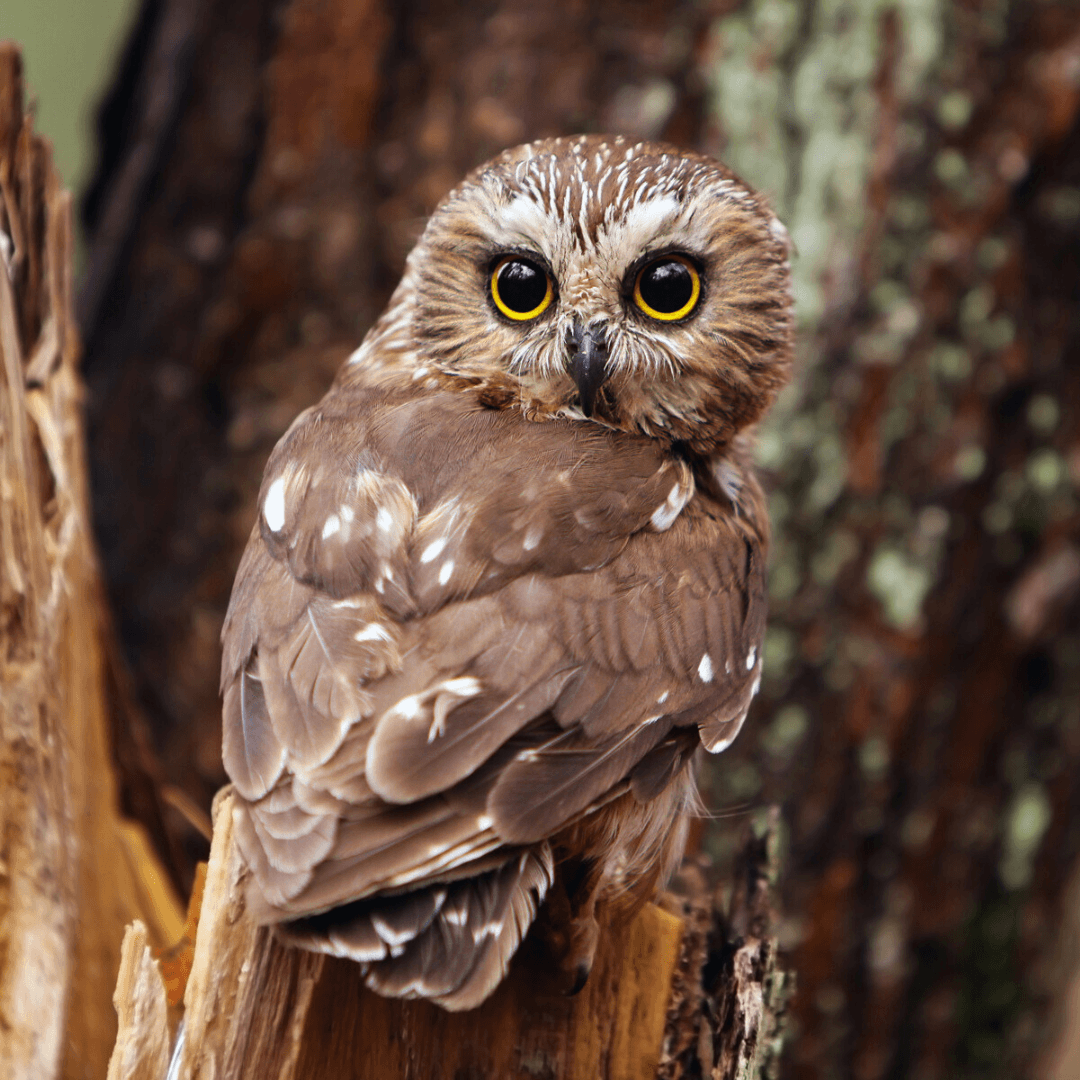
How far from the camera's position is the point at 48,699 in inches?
84.8

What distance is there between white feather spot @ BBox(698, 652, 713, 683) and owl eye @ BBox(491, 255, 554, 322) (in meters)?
0.74

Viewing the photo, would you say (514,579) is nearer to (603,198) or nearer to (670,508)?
(670,508)

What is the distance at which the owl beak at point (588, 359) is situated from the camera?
2127mm

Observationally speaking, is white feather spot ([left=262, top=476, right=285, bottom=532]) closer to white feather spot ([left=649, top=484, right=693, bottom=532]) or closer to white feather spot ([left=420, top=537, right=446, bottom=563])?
white feather spot ([left=420, top=537, right=446, bottom=563])

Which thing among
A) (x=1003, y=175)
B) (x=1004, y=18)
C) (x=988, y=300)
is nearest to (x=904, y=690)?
(x=988, y=300)

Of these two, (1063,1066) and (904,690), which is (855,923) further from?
(1063,1066)

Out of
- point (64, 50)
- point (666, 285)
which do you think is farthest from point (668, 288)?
point (64, 50)

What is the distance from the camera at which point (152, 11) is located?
354 centimetres

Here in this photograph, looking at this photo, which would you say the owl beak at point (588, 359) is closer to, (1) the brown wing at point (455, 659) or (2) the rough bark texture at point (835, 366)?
(1) the brown wing at point (455, 659)

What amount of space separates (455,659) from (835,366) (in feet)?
5.89

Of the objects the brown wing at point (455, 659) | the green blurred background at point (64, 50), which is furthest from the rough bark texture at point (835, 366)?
the green blurred background at point (64, 50)

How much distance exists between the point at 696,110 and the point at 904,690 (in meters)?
1.69

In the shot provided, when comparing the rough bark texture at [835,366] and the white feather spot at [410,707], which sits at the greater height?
the rough bark texture at [835,366]

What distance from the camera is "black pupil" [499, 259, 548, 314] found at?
223 cm
